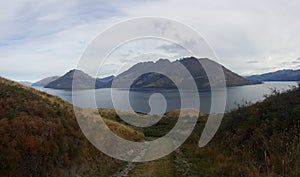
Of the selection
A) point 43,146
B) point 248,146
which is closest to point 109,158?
point 43,146

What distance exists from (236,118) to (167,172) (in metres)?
9.40

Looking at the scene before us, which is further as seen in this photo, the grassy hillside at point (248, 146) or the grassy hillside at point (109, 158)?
the grassy hillside at point (248, 146)

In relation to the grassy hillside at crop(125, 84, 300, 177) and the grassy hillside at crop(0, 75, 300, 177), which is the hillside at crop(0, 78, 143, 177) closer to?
the grassy hillside at crop(0, 75, 300, 177)

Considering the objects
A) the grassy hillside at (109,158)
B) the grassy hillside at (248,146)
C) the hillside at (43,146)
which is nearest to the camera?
the grassy hillside at (109,158)

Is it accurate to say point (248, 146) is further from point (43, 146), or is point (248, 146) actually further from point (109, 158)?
point (43, 146)

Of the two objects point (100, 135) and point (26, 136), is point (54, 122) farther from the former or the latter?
point (100, 135)

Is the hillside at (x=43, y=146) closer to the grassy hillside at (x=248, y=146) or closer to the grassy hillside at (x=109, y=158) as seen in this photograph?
the grassy hillside at (x=109, y=158)

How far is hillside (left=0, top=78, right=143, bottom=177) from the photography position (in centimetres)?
1042

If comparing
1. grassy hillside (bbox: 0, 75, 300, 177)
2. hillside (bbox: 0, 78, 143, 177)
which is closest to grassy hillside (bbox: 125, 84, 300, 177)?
grassy hillside (bbox: 0, 75, 300, 177)

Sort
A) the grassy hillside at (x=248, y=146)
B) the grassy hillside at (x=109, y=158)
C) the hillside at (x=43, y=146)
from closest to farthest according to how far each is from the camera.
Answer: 1. the grassy hillside at (x=109, y=158)
2. the hillside at (x=43, y=146)
3. the grassy hillside at (x=248, y=146)

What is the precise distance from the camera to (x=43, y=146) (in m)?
11.8

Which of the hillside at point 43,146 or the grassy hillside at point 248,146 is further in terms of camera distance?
the grassy hillside at point 248,146

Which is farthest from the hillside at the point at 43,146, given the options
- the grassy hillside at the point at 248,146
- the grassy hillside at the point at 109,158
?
the grassy hillside at the point at 248,146

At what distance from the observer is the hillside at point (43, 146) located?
10.4 metres
